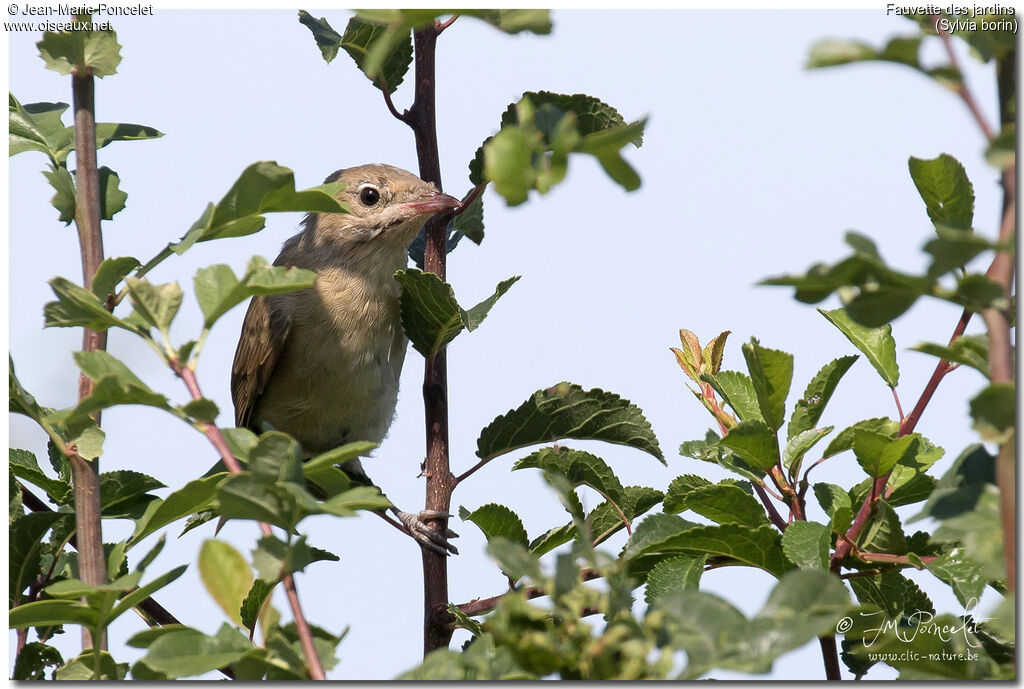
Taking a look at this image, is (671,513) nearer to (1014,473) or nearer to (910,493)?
(910,493)

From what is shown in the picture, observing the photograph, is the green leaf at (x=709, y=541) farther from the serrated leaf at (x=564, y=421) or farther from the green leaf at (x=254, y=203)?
the green leaf at (x=254, y=203)

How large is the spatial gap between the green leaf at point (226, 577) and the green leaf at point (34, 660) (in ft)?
2.91

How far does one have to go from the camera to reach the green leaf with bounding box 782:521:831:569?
1800 millimetres

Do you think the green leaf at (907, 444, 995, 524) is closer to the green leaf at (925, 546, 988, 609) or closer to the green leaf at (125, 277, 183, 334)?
the green leaf at (925, 546, 988, 609)

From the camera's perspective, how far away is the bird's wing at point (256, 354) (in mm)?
4684

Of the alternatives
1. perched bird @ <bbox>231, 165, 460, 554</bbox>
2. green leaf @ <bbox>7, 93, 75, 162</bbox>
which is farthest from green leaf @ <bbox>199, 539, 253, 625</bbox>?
perched bird @ <bbox>231, 165, 460, 554</bbox>

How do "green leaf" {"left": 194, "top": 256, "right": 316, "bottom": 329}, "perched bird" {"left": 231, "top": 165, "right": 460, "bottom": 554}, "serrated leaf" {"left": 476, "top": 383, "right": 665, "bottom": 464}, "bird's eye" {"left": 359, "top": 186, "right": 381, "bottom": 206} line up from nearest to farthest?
"green leaf" {"left": 194, "top": 256, "right": 316, "bottom": 329}
"serrated leaf" {"left": 476, "top": 383, "right": 665, "bottom": 464}
"perched bird" {"left": 231, "top": 165, "right": 460, "bottom": 554}
"bird's eye" {"left": 359, "top": 186, "right": 381, "bottom": 206}

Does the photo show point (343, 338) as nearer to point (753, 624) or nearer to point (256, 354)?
point (256, 354)

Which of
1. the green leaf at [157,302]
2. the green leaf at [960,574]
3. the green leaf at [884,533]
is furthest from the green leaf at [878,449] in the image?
the green leaf at [157,302]

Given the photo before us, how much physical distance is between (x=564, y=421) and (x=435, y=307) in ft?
1.49

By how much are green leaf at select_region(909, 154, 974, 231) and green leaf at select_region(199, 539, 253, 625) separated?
147 cm

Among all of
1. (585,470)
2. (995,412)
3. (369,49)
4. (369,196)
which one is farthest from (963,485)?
(369,196)

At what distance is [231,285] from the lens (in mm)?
1531

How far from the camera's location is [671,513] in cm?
212
